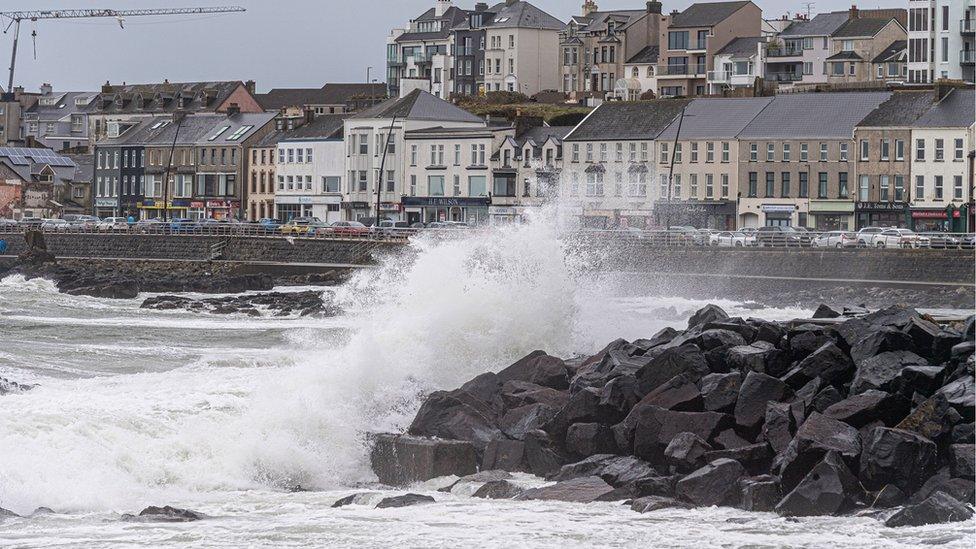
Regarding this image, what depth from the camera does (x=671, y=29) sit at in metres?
99.9

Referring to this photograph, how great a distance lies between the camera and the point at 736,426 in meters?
17.1

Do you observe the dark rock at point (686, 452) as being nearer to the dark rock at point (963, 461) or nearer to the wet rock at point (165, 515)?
the dark rock at point (963, 461)

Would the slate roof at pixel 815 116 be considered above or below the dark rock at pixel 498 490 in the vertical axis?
above

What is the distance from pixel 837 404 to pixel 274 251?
50.5m

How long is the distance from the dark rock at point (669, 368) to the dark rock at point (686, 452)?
6.54 feet

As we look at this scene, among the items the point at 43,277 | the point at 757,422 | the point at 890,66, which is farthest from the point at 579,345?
the point at 890,66

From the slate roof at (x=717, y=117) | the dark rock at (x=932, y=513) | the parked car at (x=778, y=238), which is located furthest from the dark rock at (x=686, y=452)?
the slate roof at (x=717, y=117)

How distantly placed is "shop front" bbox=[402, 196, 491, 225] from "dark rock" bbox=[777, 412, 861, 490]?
59.6m

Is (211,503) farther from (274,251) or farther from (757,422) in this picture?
(274,251)

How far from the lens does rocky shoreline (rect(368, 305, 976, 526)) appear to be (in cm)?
1524

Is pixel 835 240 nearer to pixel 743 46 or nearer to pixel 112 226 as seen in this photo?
pixel 112 226

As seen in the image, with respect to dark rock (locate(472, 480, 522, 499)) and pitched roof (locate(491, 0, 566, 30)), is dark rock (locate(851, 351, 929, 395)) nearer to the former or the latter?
dark rock (locate(472, 480, 522, 499))

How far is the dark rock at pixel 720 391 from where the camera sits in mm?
17547

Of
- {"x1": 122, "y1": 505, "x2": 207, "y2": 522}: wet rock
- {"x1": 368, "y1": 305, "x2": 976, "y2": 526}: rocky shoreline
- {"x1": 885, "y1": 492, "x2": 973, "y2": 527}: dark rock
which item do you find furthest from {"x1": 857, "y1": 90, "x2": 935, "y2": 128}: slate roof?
{"x1": 122, "y1": 505, "x2": 207, "y2": 522}: wet rock
